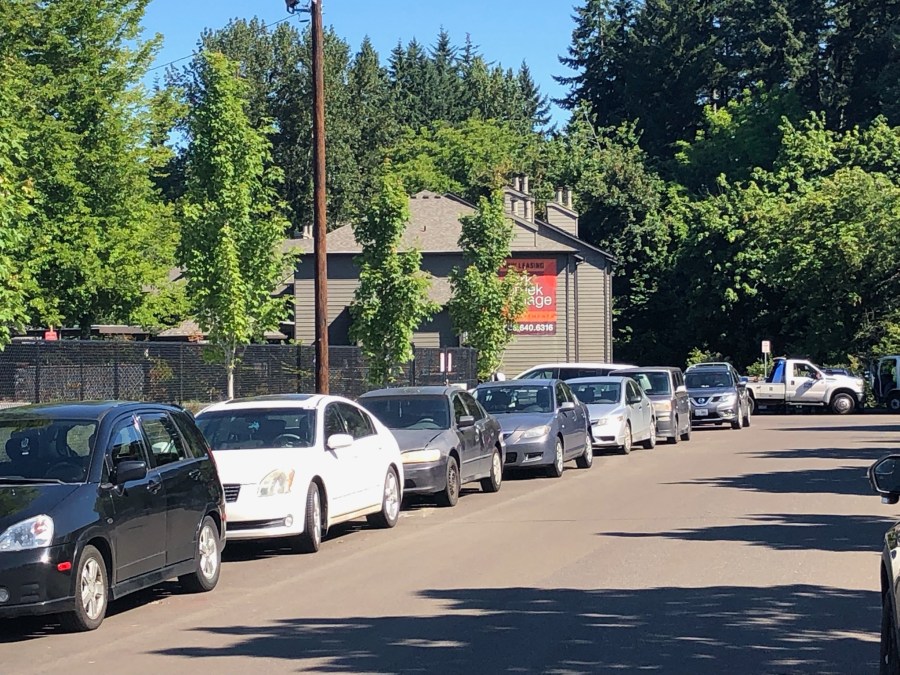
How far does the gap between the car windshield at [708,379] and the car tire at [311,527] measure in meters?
27.0

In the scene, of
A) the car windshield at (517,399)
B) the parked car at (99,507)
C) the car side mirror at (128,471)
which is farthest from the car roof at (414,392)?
the car side mirror at (128,471)

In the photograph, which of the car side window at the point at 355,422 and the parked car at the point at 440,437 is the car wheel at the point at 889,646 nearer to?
the car side window at the point at 355,422

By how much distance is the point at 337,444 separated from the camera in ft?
47.2

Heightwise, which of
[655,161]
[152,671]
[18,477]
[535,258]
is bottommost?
[152,671]

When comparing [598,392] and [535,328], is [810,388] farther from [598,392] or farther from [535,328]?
[598,392]

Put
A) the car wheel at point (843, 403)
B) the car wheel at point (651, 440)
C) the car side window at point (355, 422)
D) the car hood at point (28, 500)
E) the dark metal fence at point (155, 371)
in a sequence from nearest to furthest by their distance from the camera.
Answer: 1. the car hood at point (28, 500)
2. the car side window at point (355, 422)
3. the dark metal fence at point (155, 371)
4. the car wheel at point (651, 440)
5. the car wheel at point (843, 403)

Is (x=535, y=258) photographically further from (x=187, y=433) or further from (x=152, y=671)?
(x=152, y=671)

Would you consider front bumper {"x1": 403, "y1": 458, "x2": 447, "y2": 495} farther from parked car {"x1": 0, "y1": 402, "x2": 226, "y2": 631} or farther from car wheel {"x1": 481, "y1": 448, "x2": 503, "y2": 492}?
parked car {"x1": 0, "y1": 402, "x2": 226, "y2": 631}

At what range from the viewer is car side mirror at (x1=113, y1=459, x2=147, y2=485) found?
10.2 metres

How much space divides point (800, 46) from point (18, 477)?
8248 cm

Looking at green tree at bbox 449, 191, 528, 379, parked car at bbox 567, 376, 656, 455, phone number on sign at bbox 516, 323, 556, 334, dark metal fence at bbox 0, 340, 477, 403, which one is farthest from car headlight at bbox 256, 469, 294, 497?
phone number on sign at bbox 516, 323, 556, 334

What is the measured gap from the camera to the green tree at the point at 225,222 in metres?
25.5

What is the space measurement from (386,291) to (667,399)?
728 cm

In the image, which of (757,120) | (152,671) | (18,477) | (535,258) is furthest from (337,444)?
(757,120)
